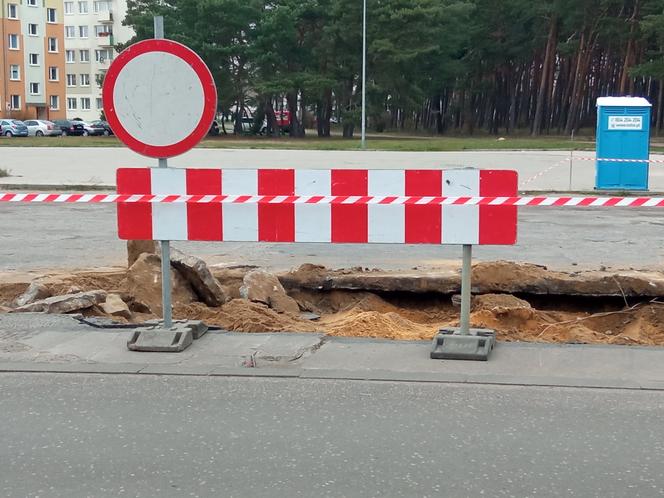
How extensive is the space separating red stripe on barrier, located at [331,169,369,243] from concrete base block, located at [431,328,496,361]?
935 millimetres

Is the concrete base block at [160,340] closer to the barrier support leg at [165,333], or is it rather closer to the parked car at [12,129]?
the barrier support leg at [165,333]

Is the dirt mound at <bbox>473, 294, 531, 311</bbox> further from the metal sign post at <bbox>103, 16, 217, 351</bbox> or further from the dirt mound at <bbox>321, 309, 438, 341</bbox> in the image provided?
the metal sign post at <bbox>103, 16, 217, 351</bbox>

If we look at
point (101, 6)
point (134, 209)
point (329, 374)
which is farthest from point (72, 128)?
point (329, 374)

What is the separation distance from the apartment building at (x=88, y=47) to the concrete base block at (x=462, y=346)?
346ft

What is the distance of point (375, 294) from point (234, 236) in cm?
247

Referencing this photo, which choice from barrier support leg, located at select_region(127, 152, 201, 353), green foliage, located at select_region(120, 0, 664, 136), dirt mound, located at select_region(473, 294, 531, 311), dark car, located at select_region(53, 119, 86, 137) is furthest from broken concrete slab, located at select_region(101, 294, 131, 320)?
dark car, located at select_region(53, 119, 86, 137)

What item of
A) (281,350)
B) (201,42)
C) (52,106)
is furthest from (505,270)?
(52,106)

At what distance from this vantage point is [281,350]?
20.0 feet

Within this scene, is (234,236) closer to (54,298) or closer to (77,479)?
(54,298)

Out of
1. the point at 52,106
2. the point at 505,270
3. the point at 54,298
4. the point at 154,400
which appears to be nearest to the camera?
the point at 154,400

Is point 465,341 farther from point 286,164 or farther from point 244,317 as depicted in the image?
point 286,164

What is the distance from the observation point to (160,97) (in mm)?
6141

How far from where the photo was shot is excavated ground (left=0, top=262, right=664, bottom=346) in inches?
277

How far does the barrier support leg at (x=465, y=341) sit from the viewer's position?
231 inches
